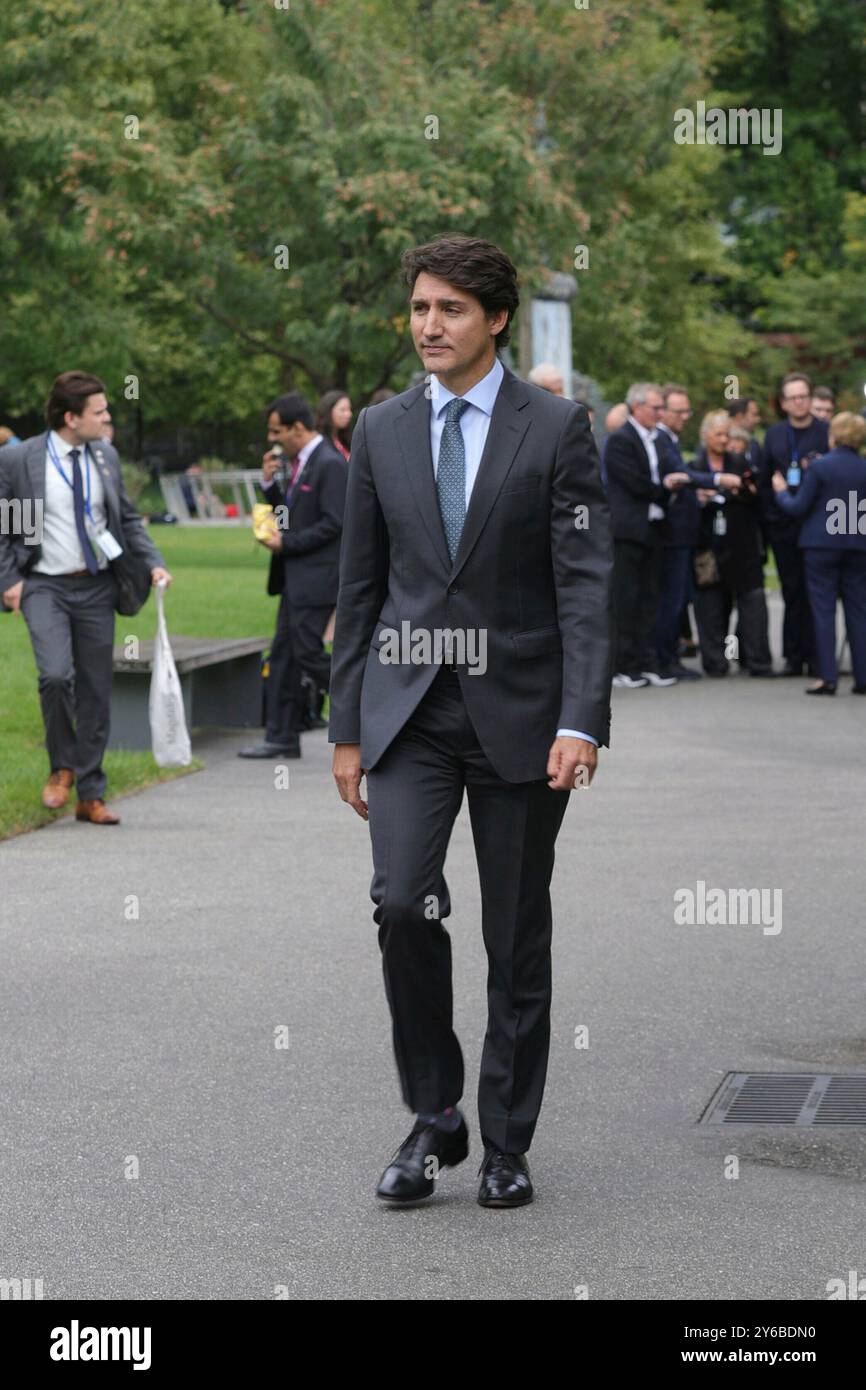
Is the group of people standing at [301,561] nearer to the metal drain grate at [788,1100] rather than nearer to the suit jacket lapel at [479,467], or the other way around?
the metal drain grate at [788,1100]

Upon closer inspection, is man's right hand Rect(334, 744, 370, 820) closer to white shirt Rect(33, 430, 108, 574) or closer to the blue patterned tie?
the blue patterned tie

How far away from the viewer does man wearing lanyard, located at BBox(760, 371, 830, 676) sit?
18188 millimetres

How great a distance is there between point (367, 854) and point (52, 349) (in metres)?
23.2

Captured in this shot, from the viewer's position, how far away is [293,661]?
43.8ft

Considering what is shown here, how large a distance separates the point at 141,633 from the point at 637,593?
3.86 metres

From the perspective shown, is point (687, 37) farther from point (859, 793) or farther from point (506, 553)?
point (506, 553)

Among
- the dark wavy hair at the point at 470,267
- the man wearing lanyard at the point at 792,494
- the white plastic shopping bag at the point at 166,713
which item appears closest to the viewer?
the dark wavy hair at the point at 470,267

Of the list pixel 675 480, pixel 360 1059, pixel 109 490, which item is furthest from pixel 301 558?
pixel 360 1059

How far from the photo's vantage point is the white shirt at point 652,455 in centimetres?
1778

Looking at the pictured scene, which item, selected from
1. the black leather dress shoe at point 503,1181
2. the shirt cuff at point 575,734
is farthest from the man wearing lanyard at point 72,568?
the shirt cuff at point 575,734

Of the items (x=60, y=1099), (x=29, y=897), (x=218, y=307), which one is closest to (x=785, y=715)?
(x=29, y=897)

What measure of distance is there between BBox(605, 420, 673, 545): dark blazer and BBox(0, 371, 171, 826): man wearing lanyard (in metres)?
7.00

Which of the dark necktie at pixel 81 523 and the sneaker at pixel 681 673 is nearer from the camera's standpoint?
the dark necktie at pixel 81 523

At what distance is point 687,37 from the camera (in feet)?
112
